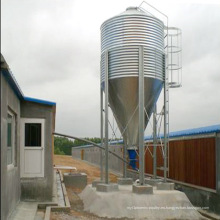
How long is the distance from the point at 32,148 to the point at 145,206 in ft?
11.6

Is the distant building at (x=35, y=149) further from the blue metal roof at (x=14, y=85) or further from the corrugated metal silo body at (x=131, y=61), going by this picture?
the corrugated metal silo body at (x=131, y=61)

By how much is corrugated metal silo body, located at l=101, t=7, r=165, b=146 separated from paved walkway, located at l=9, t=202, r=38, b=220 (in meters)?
3.86

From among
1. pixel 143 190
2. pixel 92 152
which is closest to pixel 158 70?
pixel 143 190

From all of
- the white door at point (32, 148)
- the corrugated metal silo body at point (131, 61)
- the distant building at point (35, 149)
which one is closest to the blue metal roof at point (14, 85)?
the distant building at point (35, 149)

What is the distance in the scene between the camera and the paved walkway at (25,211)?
8.22 metres

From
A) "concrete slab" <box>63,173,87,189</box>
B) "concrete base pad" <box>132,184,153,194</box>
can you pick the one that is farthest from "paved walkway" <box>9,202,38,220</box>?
"concrete slab" <box>63,173,87,189</box>

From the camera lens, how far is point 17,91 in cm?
870

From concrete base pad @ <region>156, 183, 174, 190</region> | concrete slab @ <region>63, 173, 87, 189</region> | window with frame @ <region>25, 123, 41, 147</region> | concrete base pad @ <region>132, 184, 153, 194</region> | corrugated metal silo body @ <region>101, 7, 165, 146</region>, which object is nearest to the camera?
concrete base pad @ <region>132, 184, 153, 194</region>

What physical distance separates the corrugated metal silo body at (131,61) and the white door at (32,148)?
8.59 feet

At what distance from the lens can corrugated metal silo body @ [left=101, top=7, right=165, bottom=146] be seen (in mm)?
11258

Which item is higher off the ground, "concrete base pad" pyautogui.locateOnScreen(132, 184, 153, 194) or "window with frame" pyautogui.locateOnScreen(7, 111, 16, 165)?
"window with frame" pyautogui.locateOnScreen(7, 111, 16, 165)

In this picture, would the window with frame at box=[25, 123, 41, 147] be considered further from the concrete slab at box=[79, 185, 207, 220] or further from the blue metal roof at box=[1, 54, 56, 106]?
the concrete slab at box=[79, 185, 207, 220]

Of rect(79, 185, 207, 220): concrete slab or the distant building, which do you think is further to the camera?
the distant building

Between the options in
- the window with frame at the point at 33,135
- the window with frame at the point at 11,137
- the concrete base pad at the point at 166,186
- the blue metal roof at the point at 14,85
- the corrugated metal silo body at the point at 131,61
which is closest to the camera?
the blue metal roof at the point at 14,85
